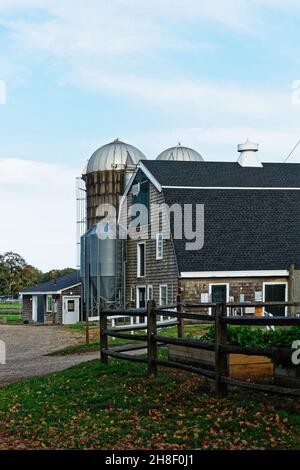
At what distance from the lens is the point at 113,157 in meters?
54.2

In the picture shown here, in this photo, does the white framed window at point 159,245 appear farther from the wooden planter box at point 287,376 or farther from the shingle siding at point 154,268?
the wooden planter box at point 287,376

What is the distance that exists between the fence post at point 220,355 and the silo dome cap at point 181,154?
4471 cm

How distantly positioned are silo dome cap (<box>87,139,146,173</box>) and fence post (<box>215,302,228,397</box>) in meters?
41.8

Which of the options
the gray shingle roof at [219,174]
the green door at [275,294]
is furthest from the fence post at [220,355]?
the gray shingle roof at [219,174]

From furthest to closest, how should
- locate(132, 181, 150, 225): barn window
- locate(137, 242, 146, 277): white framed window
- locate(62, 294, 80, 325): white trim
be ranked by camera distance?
locate(62, 294, 80, 325): white trim → locate(137, 242, 146, 277): white framed window → locate(132, 181, 150, 225): barn window

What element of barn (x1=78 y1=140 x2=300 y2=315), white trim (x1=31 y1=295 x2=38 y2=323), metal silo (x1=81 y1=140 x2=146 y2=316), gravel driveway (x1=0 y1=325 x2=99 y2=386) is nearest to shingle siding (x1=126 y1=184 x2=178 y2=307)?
barn (x1=78 y1=140 x2=300 y2=315)

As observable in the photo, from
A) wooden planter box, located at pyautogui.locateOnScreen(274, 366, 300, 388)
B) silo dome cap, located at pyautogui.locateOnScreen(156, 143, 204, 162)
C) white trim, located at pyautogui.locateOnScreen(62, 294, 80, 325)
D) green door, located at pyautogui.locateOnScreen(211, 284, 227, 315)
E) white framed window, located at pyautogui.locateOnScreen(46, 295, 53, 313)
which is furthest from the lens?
silo dome cap, located at pyautogui.locateOnScreen(156, 143, 204, 162)

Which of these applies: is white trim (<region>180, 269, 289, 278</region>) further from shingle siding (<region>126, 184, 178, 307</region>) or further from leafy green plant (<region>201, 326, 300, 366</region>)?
leafy green plant (<region>201, 326, 300, 366</region>)

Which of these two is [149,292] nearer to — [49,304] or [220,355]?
[49,304]

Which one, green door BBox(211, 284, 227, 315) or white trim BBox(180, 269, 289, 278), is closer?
white trim BBox(180, 269, 289, 278)

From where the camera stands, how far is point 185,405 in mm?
12117

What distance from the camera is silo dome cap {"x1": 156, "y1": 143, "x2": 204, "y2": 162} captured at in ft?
187

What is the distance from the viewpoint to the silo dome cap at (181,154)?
57081mm

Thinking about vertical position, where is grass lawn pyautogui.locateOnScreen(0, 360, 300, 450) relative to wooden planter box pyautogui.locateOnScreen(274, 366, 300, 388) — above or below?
below
